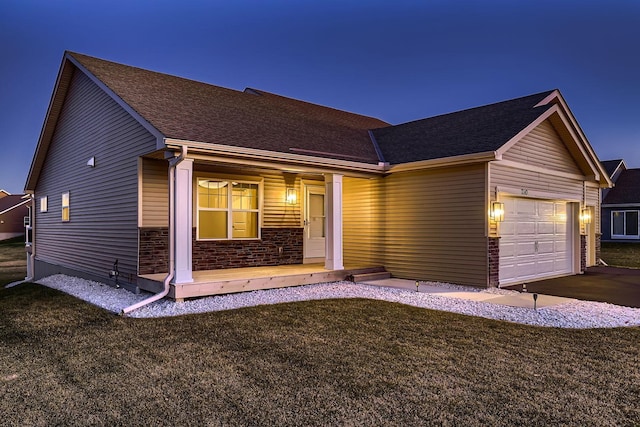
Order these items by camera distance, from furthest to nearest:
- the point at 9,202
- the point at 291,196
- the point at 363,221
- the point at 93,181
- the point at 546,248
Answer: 1. the point at 9,202
2. the point at 363,221
3. the point at 291,196
4. the point at 546,248
5. the point at 93,181

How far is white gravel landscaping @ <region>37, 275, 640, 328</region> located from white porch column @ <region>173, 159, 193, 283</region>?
558mm

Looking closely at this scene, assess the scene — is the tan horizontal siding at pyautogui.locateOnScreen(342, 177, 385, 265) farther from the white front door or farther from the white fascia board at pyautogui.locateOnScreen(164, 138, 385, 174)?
the white fascia board at pyautogui.locateOnScreen(164, 138, 385, 174)

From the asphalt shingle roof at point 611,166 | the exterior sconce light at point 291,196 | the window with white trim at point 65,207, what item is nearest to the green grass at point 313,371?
the exterior sconce light at point 291,196

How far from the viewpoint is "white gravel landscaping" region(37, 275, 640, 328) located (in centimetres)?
643

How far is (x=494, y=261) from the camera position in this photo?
9.11m

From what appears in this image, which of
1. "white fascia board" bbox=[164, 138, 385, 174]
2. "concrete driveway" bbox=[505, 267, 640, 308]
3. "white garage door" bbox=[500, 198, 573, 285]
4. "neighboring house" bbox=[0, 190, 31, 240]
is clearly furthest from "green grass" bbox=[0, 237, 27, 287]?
"concrete driveway" bbox=[505, 267, 640, 308]

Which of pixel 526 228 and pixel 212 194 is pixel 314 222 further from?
pixel 526 228

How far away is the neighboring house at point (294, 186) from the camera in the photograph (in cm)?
873

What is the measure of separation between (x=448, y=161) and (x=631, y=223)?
20982mm

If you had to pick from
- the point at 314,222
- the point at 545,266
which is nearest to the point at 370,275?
the point at 314,222

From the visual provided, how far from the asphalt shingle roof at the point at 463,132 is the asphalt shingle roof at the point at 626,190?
1742 cm

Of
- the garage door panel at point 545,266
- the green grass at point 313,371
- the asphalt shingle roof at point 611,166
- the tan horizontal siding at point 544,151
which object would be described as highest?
the asphalt shingle roof at point 611,166

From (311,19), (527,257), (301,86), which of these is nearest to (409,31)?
(311,19)

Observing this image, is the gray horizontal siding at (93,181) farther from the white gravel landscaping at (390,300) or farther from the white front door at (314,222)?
the white front door at (314,222)
